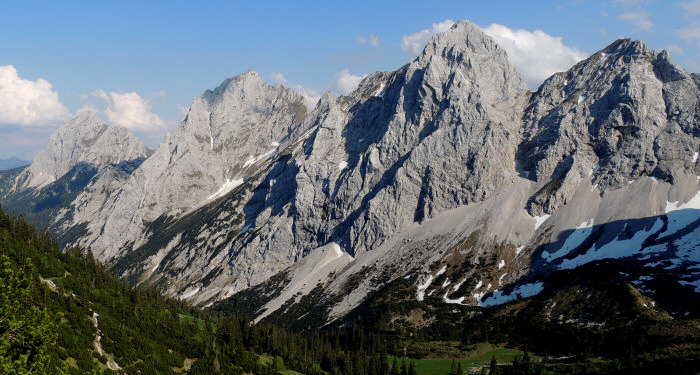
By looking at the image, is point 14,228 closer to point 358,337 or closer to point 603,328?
point 358,337

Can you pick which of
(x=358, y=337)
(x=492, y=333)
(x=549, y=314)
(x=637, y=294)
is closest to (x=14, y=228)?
(x=358, y=337)

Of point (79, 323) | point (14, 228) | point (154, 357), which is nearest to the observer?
point (79, 323)

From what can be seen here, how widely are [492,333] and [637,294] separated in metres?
54.7

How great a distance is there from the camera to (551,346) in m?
157

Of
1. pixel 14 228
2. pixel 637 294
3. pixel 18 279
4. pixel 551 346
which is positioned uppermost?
pixel 14 228

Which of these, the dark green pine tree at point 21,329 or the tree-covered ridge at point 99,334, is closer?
the dark green pine tree at point 21,329

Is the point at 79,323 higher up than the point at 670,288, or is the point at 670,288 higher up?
the point at 79,323

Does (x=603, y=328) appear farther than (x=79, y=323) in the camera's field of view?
Yes

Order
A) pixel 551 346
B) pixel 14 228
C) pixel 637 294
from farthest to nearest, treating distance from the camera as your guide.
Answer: pixel 637 294, pixel 551 346, pixel 14 228

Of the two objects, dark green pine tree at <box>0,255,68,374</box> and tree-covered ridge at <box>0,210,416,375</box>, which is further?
tree-covered ridge at <box>0,210,416,375</box>

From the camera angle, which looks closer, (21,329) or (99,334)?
(21,329)

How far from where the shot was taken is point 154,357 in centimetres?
7475

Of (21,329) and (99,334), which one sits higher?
(21,329)

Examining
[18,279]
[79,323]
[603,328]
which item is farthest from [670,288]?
[18,279]
